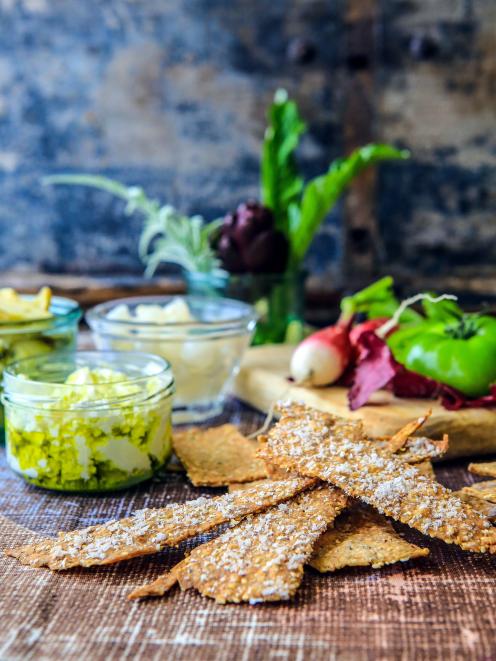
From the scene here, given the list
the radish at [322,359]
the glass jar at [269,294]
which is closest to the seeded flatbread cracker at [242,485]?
the radish at [322,359]

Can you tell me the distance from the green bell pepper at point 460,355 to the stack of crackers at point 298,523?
37 centimetres

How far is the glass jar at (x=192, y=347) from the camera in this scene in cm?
191

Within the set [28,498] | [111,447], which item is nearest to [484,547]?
[111,447]

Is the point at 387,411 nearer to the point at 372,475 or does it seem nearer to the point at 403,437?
the point at 403,437

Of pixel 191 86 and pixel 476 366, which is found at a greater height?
pixel 191 86

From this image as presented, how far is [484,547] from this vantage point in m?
1.19

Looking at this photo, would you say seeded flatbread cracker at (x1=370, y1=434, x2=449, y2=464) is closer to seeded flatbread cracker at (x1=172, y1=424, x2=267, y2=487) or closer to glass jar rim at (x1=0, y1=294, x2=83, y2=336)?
seeded flatbread cracker at (x1=172, y1=424, x2=267, y2=487)

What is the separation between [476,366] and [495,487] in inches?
16.6

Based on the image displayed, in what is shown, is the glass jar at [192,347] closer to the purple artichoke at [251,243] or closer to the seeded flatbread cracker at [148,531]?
the purple artichoke at [251,243]

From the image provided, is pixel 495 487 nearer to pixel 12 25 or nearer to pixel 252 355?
pixel 252 355

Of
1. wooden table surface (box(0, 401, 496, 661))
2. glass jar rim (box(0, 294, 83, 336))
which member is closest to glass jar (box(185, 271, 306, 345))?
glass jar rim (box(0, 294, 83, 336))

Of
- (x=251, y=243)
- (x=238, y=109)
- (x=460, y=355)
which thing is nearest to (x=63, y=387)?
(x=460, y=355)

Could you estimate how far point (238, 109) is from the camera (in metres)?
3.08

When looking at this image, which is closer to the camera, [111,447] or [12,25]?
[111,447]
